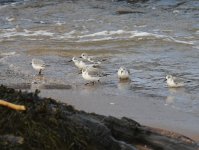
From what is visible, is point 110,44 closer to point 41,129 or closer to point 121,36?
point 121,36

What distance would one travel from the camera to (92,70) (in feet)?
37.6

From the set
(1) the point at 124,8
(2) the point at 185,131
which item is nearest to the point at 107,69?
(2) the point at 185,131

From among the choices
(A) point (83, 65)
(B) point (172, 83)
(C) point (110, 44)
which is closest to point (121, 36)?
(C) point (110, 44)

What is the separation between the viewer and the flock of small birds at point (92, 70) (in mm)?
10365

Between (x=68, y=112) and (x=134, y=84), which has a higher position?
(x=68, y=112)

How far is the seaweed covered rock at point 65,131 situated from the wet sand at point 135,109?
154 cm

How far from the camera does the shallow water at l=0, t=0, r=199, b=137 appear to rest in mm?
10500

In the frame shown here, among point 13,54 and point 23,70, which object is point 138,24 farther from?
point 23,70

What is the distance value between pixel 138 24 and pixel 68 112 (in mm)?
15321

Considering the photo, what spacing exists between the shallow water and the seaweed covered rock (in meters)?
3.02

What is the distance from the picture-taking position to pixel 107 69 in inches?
493

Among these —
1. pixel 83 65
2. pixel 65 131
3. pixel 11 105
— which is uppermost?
pixel 11 105

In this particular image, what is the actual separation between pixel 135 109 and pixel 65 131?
3.86 metres

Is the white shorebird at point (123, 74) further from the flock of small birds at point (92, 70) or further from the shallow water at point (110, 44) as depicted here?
the shallow water at point (110, 44)
